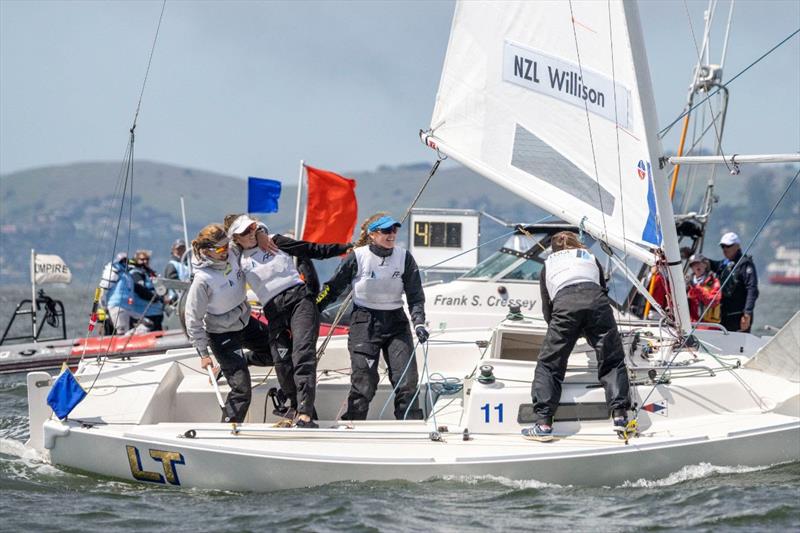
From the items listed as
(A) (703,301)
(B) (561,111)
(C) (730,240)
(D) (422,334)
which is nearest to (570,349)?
(D) (422,334)

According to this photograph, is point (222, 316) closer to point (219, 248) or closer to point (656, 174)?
point (219, 248)

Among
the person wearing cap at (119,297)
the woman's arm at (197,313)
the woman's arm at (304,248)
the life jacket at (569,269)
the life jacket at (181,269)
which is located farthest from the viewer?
the life jacket at (181,269)

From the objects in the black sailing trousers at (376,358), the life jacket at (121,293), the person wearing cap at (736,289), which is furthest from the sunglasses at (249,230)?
the life jacket at (121,293)

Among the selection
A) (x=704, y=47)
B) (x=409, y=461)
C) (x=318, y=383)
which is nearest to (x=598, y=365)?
(x=409, y=461)

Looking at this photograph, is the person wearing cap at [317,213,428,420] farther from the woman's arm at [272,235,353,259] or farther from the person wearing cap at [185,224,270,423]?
the person wearing cap at [185,224,270,423]

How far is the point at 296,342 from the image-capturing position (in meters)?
6.84

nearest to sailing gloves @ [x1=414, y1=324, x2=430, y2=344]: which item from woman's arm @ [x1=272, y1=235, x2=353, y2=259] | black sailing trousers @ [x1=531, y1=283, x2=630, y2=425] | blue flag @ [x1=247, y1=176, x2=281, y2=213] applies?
black sailing trousers @ [x1=531, y1=283, x2=630, y2=425]

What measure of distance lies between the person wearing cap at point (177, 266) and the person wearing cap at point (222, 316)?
6.82 metres

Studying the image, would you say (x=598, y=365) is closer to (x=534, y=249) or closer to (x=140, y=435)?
(x=140, y=435)

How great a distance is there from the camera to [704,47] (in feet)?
45.1

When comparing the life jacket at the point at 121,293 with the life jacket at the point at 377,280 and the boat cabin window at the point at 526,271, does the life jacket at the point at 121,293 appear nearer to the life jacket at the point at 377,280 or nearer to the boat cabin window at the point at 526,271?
the boat cabin window at the point at 526,271

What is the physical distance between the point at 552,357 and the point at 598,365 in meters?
0.34

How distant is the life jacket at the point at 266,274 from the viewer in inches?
275

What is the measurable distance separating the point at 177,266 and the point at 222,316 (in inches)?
287
